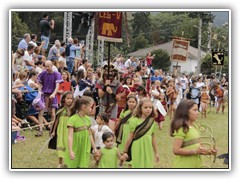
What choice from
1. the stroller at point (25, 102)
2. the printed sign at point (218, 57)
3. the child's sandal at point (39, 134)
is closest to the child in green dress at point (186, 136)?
the child's sandal at point (39, 134)

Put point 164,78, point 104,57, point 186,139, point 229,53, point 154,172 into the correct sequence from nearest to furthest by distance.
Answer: point 186,139 → point 154,172 → point 229,53 → point 104,57 → point 164,78

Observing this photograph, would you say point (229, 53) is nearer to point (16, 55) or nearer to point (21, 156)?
point (21, 156)

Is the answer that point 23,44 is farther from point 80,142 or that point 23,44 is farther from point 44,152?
point 80,142

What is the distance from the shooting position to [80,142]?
24.9 ft

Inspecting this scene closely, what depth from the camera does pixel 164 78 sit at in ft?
52.2

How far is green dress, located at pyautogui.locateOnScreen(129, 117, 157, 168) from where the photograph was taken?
24.2 feet

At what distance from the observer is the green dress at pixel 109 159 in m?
7.48

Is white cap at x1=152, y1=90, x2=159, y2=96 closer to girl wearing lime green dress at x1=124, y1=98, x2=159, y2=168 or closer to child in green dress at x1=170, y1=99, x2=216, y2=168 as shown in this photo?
girl wearing lime green dress at x1=124, y1=98, x2=159, y2=168

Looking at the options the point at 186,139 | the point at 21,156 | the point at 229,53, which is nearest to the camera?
the point at 186,139

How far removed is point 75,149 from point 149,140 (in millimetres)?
980

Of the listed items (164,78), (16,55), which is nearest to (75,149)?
(16,55)

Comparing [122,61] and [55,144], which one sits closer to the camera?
[55,144]
